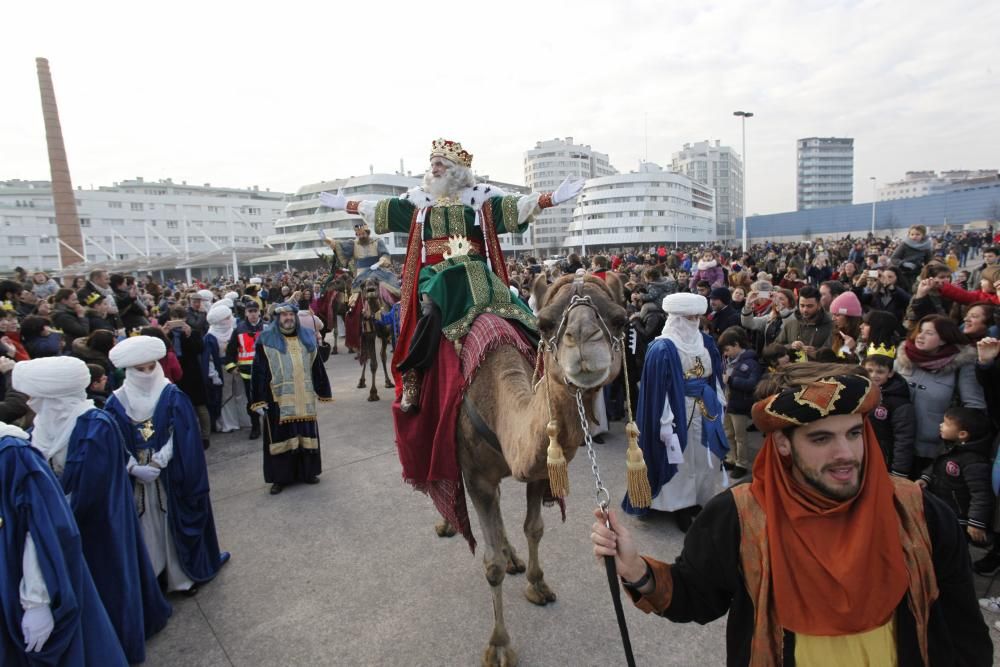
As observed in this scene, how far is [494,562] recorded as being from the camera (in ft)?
11.5

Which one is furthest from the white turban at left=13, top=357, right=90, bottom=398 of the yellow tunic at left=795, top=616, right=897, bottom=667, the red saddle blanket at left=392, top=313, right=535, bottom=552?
the yellow tunic at left=795, top=616, right=897, bottom=667

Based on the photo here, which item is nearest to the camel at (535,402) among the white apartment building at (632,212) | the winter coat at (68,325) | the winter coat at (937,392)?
the winter coat at (937,392)

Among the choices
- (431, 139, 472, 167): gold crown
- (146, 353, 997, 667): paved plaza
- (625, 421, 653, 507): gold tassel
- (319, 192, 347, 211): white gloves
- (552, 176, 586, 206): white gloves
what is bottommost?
(146, 353, 997, 667): paved plaza

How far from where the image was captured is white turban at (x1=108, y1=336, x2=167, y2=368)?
3.95 m

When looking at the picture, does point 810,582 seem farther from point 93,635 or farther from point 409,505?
point 409,505

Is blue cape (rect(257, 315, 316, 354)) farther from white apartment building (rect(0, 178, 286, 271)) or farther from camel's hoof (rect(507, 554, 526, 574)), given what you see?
white apartment building (rect(0, 178, 286, 271))

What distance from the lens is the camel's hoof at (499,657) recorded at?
3252 mm

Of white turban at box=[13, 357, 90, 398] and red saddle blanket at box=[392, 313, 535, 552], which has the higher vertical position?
white turban at box=[13, 357, 90, 398]

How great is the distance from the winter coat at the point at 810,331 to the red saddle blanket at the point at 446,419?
3686mm

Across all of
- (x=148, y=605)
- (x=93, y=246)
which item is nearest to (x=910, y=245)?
(x=148, y=605)

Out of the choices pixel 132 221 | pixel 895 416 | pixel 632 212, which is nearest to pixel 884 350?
pixel 895 416

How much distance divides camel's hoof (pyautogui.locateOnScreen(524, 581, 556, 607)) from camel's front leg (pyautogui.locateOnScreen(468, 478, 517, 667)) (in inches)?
14.5

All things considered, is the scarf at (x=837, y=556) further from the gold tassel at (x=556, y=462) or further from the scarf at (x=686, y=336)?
the scarf at (x=686, y=336)

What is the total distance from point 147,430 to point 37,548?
1393 millimetres
